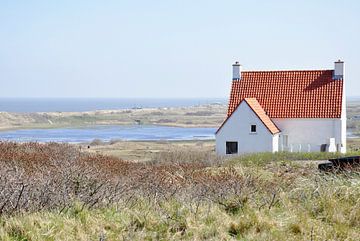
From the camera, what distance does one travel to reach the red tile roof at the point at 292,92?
122 ft

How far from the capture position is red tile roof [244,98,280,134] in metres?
35.5

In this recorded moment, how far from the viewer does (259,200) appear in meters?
10.2

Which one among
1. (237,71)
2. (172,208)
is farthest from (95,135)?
(172,208)

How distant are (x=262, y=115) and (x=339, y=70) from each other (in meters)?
5.66

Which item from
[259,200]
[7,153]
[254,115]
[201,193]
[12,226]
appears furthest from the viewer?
[254,115]

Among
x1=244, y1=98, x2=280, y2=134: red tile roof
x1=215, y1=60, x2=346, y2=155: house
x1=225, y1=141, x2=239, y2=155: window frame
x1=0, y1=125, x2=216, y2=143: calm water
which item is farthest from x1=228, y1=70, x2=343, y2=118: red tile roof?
x1=0, y1=125, x2=216, y2=143: calm water

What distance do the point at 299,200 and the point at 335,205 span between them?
0.80 metres

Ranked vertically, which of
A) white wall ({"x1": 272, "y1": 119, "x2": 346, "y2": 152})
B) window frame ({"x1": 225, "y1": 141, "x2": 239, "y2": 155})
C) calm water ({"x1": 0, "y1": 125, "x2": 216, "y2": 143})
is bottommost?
calm water ({"x1": 0, "y1": 125, "x2": 216, "y2": 143})

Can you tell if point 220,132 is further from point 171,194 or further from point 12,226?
point 12,226

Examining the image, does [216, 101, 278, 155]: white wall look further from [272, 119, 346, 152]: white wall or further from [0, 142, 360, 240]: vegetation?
[0, 142, 360, 240]: vegetation

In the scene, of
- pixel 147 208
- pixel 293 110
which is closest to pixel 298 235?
pixel 147 208

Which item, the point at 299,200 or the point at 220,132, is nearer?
the point at 299,200

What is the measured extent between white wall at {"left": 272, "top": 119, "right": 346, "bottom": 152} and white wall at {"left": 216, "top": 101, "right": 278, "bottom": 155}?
1633 mm

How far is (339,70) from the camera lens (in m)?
38.0
